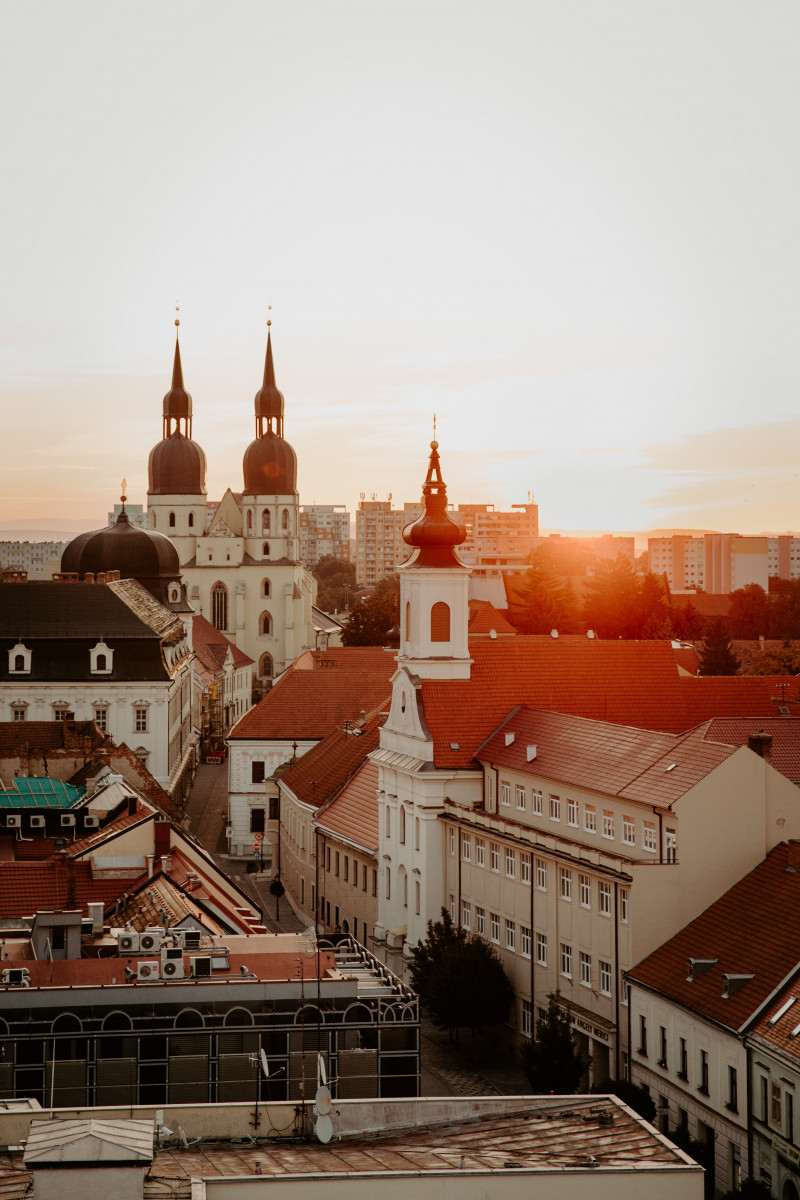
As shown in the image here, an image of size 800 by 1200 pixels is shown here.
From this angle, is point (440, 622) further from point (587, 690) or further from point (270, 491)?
point (270, 491)

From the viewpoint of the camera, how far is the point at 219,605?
17175 centimetres

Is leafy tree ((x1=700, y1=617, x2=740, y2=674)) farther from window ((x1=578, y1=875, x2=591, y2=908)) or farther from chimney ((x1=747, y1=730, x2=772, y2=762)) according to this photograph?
window ((x1=578, y1=875, x2=591, y2=908))

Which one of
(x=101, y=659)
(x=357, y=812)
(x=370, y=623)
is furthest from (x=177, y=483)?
(x=357, y=812)

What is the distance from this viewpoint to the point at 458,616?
224 ft

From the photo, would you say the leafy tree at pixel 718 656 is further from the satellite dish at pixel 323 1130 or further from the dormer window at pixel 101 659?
the satellite dish at pixel 323 1130

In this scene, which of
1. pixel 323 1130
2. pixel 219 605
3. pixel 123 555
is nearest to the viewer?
pixel 323 1130

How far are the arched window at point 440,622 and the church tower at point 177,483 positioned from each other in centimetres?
10559

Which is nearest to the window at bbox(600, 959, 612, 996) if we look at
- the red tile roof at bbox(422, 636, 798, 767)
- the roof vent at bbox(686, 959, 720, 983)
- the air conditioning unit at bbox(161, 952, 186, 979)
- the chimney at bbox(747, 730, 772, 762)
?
the roof vent at bbox(686, 959, 720, 983)

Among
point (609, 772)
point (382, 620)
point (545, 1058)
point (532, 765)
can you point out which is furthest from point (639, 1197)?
point (382, 620)

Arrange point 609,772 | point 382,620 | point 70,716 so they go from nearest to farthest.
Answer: point 609,772
point 70,716
point 382,620

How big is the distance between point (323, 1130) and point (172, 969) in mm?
12041

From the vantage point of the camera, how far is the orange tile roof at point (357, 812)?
70.4 metres

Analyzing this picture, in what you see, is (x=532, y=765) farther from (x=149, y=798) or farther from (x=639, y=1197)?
(x=639, y=1197)

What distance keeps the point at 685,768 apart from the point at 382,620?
417ft
